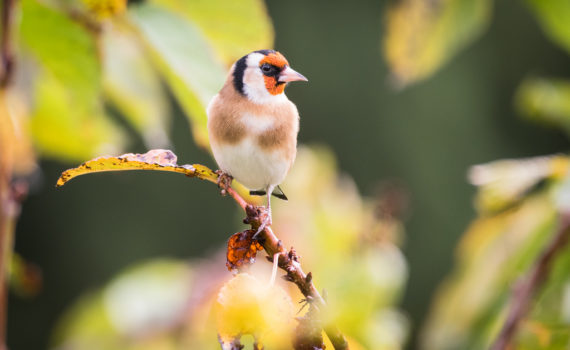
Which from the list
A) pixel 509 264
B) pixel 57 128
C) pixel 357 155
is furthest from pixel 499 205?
pixel 357 155

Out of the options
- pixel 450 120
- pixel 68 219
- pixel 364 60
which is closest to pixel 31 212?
pixel 68 219

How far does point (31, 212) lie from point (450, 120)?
9.24 feet

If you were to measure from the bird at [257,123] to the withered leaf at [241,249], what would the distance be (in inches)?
6.1

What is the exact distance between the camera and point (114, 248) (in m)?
4.78

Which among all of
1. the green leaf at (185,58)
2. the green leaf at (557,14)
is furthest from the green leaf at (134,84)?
the green leaf at (557,14)

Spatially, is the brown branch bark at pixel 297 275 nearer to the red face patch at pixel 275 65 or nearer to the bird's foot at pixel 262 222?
the bird's foot at pixel 262 222

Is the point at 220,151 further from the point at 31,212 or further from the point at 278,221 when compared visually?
the point at 31,212

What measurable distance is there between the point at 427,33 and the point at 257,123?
519 millimetres

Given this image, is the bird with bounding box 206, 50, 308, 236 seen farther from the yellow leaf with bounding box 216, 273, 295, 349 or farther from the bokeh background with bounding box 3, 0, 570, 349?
the bokeh background with bounding box 3, 0, 570, 349

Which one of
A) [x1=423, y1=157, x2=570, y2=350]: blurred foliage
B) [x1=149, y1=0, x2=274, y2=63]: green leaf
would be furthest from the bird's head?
[x1=423, y1=157, x2=570, y2=350]: blurred foliage

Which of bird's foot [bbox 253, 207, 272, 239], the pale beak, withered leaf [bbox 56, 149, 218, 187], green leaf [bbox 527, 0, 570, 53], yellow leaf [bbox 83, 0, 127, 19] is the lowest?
bird's foot [bbox 253, 207, 272, 239]

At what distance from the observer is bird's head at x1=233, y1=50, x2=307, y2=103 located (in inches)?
22.5

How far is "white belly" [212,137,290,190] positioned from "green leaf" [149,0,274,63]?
0.51 ft

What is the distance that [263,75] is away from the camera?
59cm
